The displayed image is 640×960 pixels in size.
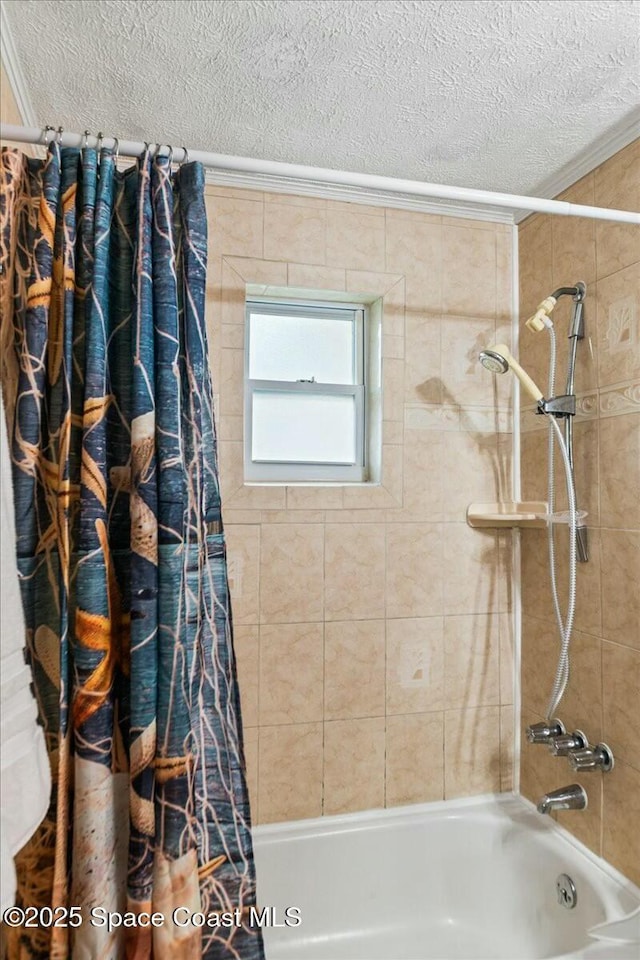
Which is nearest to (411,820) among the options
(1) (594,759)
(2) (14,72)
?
(1) (594,759)

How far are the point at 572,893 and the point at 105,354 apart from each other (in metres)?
1.78

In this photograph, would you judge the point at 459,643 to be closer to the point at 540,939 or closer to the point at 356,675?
the point at 356,675

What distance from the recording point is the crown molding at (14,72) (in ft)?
4.12

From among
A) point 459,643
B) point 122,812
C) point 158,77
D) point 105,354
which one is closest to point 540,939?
point 459,643

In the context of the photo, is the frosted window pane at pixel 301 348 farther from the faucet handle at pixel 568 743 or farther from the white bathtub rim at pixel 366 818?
the white bathtub rim at pixel 366 818

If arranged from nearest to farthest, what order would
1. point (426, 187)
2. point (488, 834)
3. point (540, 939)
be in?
1. point (426, 187)
2. point (540, 939)
3. point (488, 834)

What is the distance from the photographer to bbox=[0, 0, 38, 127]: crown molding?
1255 mm

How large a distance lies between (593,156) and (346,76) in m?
0.78

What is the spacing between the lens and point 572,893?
1.67 meters

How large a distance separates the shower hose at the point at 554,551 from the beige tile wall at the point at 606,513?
0.06 m

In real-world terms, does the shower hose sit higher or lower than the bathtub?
higher

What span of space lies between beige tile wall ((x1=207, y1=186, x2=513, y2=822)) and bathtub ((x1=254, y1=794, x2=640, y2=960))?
0.08 m

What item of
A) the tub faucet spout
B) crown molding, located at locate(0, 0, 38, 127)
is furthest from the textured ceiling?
the tub faucet spout

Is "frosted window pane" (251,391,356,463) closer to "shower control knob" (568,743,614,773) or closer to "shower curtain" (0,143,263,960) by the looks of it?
"shower curtain" (0,143,263,960)
